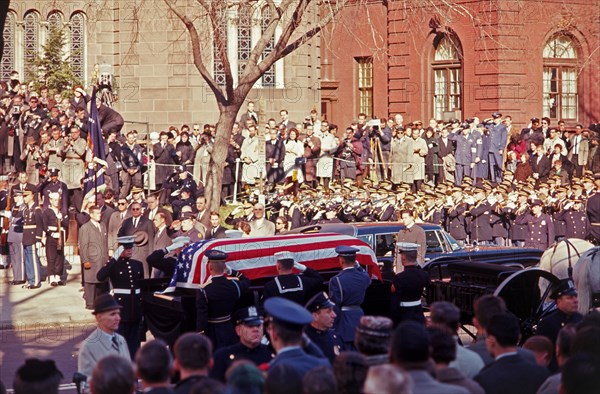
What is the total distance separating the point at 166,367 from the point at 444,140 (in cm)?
2628

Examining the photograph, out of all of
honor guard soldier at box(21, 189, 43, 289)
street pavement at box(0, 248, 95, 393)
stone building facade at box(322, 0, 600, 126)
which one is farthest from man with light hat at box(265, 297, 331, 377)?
stone building facade at box(322, 0, 600, 126)

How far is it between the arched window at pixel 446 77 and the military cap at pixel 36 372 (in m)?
34.7

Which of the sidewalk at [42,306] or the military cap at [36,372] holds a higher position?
the military cap at [36,372]

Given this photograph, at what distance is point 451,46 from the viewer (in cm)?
4169

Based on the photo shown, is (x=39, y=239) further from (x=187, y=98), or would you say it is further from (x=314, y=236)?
(x=187, y=98)

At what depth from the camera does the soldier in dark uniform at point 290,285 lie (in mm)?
12742

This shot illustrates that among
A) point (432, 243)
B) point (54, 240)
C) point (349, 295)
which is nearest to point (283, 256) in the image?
point (349, 295)

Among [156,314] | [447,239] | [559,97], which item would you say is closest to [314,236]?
[156,314]

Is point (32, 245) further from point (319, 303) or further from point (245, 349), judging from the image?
point (245, 349)

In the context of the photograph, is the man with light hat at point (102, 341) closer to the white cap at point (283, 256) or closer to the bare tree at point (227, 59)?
the white cap at point (283, 256)

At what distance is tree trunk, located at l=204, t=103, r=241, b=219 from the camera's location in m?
24.4

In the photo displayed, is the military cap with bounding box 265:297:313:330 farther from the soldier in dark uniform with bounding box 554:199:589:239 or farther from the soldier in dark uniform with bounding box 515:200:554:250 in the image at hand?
the soldier in dark uniform with bounding box 554:199:589:239

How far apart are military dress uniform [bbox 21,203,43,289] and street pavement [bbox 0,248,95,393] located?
0.26 meters

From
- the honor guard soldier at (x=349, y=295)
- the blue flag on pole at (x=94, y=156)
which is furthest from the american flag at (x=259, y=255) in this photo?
the blue flag on pole at (x=94, y=156)
